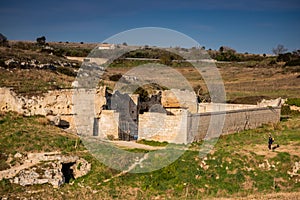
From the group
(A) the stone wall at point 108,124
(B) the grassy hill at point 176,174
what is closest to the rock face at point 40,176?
(B) the grassy hill at point 176,174

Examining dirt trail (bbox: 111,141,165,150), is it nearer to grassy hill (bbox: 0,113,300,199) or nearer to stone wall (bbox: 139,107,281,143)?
stone wall (bbox: 139,107,281,143)

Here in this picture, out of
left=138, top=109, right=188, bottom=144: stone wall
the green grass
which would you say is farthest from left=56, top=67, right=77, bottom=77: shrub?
the green grass

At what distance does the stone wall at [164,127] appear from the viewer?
2066 cm

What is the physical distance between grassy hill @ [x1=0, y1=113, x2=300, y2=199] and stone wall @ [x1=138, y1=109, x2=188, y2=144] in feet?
3.14

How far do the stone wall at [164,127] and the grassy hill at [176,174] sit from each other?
957 mm

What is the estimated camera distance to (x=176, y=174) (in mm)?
17875

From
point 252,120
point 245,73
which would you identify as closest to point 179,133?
point 252,120

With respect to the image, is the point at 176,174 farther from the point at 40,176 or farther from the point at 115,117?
the point at 115,117

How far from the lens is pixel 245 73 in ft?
231

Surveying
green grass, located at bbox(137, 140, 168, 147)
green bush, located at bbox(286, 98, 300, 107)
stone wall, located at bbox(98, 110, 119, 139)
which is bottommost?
green grass, located at bbox(137, 140, 168, 147)

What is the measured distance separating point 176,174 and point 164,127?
12.7ft

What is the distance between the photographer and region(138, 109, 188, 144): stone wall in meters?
20.7

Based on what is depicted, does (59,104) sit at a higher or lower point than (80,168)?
higher

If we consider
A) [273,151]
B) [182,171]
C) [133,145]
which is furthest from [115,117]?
[273,151]
